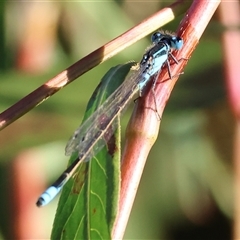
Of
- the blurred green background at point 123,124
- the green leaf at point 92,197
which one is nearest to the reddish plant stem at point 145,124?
the green leaf at point 92,197

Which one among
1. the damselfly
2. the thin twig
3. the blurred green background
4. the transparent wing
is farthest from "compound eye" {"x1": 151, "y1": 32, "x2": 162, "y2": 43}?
the blurred green background

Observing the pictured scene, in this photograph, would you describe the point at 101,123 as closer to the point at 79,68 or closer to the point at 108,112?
the point at 108,112

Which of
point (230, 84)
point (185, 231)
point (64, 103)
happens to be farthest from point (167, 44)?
point (185, 231)

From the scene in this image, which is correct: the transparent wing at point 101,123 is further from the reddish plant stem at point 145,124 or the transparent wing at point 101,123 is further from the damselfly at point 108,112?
the reddish plant stem at point 145,124

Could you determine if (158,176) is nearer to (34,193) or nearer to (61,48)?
(34,193)

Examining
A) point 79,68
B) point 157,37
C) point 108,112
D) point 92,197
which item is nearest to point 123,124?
point 157,37

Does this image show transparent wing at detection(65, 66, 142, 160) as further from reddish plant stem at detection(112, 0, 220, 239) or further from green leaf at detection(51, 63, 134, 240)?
reddish plant stem at detection(112, 0, 220, 239)
